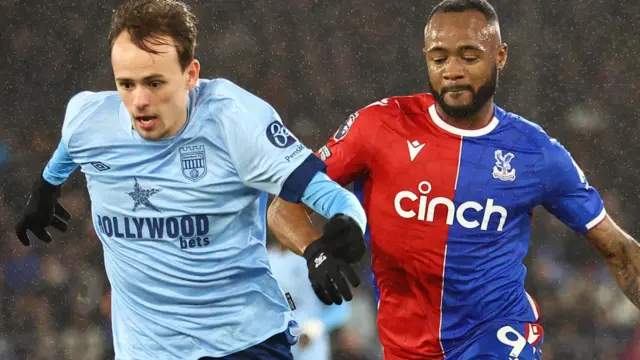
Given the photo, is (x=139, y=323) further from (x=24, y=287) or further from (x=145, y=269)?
(x=24, y=287)

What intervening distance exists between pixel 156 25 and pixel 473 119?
46.1 inches

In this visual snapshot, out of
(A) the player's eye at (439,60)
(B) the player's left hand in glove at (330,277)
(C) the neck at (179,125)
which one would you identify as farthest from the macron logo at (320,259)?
(A) the player's eye at (439,60)

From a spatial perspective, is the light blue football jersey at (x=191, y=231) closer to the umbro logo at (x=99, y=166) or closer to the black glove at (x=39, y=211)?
the umbro logo at (x=99, y=166)

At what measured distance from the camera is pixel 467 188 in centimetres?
339

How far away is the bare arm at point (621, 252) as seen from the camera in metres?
3.44

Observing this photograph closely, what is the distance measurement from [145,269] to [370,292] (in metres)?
3.14

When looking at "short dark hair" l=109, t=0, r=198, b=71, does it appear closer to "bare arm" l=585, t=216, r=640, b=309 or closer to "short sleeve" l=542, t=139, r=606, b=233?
"short sleeve" l=542, t=139, r=606, b=233

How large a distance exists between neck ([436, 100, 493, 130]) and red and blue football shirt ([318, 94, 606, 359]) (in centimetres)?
2

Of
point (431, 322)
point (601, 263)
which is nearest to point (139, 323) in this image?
point (431, 322)

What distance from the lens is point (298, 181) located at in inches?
106

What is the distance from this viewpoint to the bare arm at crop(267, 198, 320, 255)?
9.91ft

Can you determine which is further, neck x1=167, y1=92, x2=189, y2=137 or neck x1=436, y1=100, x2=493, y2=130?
neck x1=436, y1=100, x2=493, y2=130

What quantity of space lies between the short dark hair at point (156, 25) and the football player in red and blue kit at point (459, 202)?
0.73 m

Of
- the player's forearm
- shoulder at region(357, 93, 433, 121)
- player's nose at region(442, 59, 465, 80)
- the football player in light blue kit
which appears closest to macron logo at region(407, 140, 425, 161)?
shoulder at region(357, 93, 433, 121)
